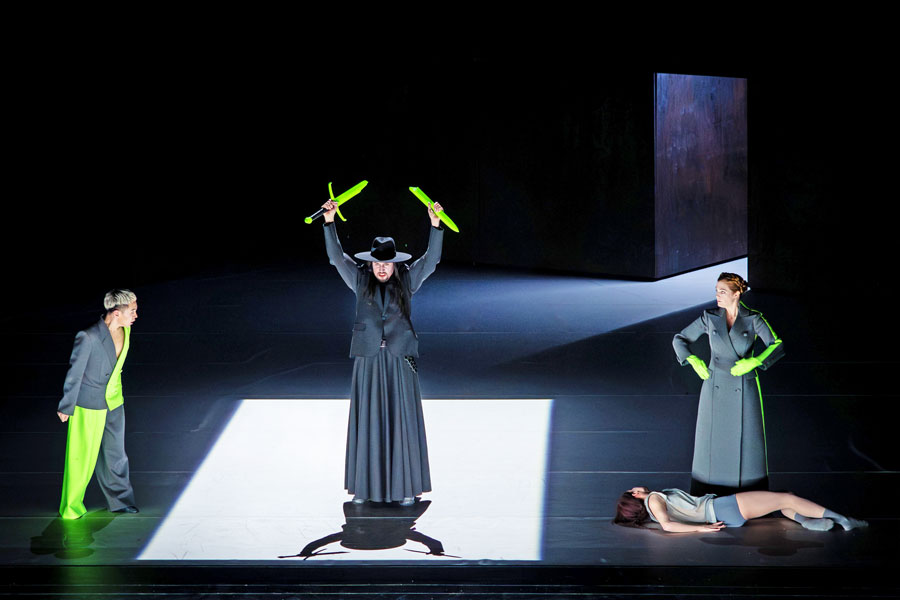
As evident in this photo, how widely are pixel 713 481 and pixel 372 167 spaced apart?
9.78 m

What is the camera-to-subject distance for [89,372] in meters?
5.54

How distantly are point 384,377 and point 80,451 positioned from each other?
1574 millimetres

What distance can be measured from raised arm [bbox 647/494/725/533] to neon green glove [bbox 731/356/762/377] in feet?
2.40

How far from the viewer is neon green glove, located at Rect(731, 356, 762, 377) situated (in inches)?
214

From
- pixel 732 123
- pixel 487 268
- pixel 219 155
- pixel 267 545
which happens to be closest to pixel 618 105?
pixel 732 123

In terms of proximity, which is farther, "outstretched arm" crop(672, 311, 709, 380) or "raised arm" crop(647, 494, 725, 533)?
"outstretched arm" crop(672, 311, 709, 380)

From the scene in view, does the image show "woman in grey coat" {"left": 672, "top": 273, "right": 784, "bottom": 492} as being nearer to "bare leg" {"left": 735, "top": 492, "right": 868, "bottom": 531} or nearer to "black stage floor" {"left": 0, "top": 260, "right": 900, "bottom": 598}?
"bare leg" {"left": 735, "top": 492, "right": 868, "bottom": 531}

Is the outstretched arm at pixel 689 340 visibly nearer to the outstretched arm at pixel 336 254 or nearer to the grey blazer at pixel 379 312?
the grey blazer at pixel 379 312

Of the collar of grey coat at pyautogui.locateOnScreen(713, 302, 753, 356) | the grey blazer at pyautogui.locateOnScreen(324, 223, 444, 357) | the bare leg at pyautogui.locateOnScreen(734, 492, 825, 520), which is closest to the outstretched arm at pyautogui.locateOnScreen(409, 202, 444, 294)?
the grey blazer at pyautogui.locateOnScreen(324, 223, 444, 357)

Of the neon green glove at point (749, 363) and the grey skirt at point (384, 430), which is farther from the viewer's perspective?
the grey skirt at point (384, 430)

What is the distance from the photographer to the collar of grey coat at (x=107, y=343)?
5.57 metres

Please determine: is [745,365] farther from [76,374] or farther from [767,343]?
[76,374]

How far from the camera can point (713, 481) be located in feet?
18.3

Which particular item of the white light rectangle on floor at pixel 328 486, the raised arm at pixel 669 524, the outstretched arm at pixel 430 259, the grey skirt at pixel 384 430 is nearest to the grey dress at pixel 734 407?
the raised arm at pixel 669 524
